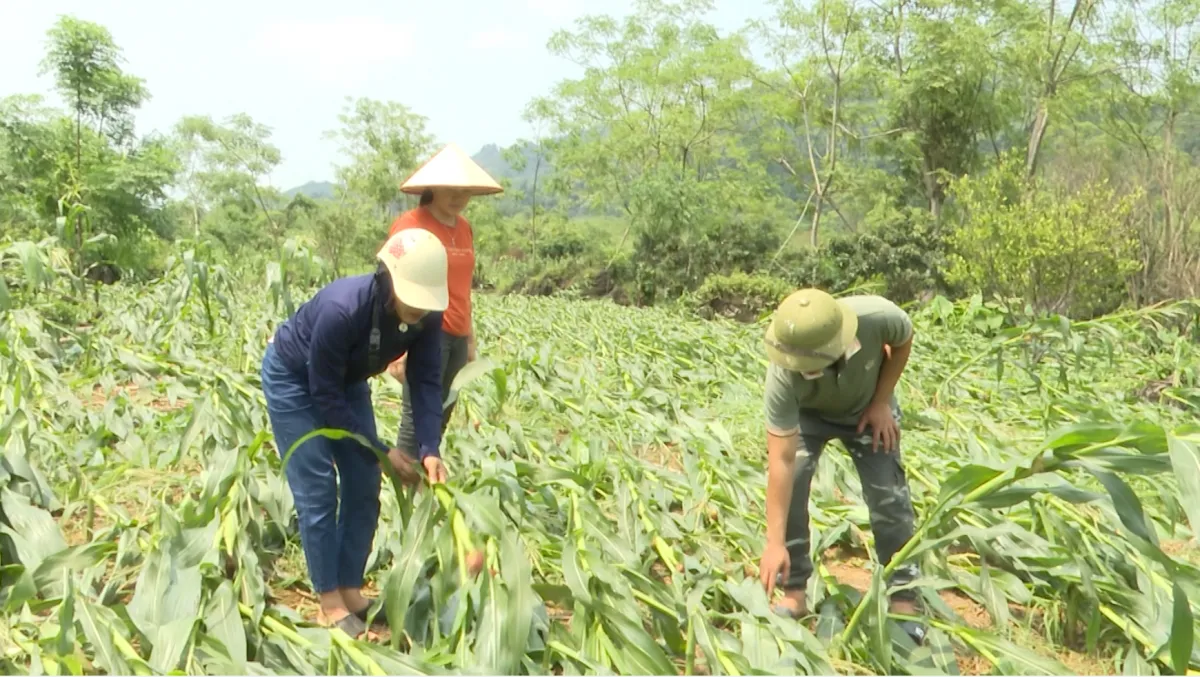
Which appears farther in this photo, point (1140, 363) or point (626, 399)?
point (1140, 363)

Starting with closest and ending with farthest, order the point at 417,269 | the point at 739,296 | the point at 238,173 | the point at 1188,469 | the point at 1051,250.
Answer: the point at 1188,469 < the point at 417,269 < the point at 1051,250 < the point at 739,296 < the point at 238,173

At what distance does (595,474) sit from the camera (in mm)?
2924

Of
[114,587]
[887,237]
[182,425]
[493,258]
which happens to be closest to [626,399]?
[182,425]

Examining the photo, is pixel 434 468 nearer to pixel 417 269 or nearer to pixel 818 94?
pixel 417 269

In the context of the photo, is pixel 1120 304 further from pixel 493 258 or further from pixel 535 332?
pixel 493 258

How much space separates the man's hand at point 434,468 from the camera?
6.85ft

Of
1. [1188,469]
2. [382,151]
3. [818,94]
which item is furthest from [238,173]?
[1188,469]

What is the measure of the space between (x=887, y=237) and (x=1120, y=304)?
4.19 m

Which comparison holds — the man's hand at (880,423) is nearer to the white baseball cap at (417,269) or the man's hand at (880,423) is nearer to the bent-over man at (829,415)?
the bent-over man at (829,415)

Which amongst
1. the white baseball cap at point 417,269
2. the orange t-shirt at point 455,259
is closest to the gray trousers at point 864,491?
the white baseball cap at point 417,269

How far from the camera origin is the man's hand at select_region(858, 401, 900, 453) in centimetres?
223

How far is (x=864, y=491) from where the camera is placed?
7.53 ft

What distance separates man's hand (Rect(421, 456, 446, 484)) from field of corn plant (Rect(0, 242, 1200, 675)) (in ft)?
0.30

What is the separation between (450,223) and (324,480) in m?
1.11
